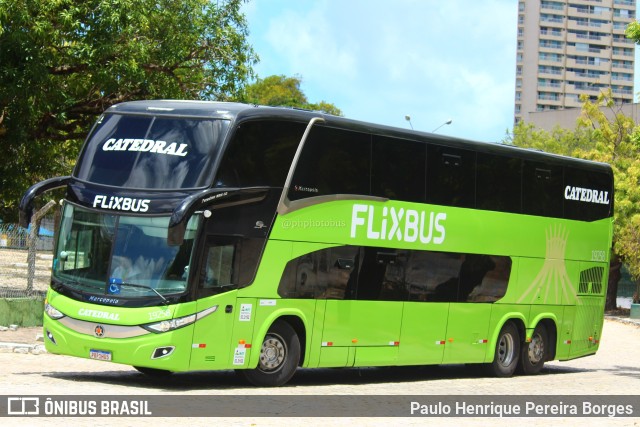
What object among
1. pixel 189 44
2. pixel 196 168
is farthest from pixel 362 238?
pixel 189 44

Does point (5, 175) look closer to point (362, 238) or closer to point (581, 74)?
point (362, 238)

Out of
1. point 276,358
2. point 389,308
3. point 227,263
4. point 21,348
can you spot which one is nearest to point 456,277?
point 389,308

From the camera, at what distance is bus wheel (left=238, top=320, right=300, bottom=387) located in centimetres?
1602

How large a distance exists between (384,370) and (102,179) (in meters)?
8.48

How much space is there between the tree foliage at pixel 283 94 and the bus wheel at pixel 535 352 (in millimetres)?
74068

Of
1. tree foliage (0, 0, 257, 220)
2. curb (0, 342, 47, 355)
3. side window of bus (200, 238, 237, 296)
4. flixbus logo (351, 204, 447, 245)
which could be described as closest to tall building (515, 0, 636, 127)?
tree foliage (0, 0, 257, 220)

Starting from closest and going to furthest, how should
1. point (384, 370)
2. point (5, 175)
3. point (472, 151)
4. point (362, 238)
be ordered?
Result: point (362, 238), point (472, 151), point (384, 370), point (5, 175)

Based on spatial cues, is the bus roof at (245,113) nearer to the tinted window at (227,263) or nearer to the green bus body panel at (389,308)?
the green bus body panel at (389,308)

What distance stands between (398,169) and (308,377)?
389 cm

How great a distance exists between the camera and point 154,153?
15.3 meters

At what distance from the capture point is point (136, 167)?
15.3 metres

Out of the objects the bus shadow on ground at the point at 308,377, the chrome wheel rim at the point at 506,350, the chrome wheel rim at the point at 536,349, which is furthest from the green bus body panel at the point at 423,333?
the chrome wheel rim at the point at 536,349

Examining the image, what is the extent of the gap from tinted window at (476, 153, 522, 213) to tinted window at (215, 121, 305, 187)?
482cm

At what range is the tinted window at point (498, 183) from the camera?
19.9 m
